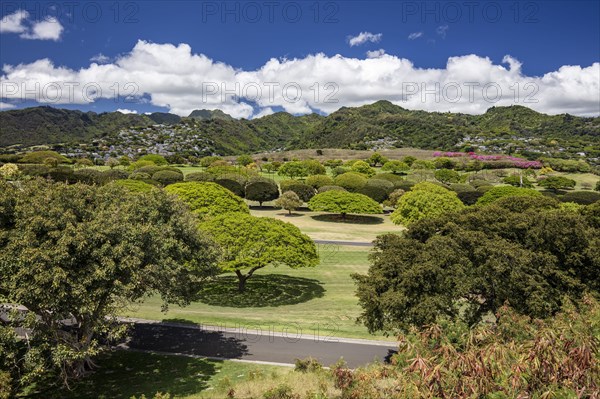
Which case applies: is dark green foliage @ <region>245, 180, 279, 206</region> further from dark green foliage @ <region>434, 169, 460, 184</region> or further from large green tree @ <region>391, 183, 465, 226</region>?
dark green foliage @ <region>434, 169, 460, 184</region>

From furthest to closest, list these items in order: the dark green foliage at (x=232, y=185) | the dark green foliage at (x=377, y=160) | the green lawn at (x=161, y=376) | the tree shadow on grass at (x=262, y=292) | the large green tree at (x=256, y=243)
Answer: the dark green foliage at (x=377, y=160), the dark green foliage at (x=232, y=185), the large green tree at (x=256, y=243), the tree shadow on grass at (x=262, y=292), the green lawn at (x=161, y=376)

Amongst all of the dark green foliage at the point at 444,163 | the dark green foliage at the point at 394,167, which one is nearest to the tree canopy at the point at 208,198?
the dark green foliage at the point at 394,167

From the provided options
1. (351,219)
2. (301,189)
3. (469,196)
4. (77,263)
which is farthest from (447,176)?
(77,263)

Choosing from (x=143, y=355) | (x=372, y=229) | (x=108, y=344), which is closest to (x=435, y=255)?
(x=143, y=355)

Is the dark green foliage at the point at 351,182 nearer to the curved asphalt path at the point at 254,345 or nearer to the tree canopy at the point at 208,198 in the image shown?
the tree canopy at the point at 208,198

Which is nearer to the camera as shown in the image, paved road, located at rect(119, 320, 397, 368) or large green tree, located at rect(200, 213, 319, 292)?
paved road, located at rect(119, 320, 397, 368)

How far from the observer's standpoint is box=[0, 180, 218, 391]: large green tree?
14438 millimetres

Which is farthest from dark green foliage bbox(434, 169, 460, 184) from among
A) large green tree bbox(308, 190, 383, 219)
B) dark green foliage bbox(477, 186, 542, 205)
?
large green tree bbox(308, 190, 383, 219)

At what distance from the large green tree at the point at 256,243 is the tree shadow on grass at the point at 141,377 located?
11376mm

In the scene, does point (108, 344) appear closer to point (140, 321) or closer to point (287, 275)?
point (140, 321)

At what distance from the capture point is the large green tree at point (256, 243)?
31328 mm

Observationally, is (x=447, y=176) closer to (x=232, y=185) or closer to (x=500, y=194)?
(x=500, y=194)

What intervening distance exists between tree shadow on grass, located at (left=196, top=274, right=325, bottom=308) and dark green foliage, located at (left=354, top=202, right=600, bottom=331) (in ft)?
39.8

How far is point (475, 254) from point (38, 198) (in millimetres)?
19942
